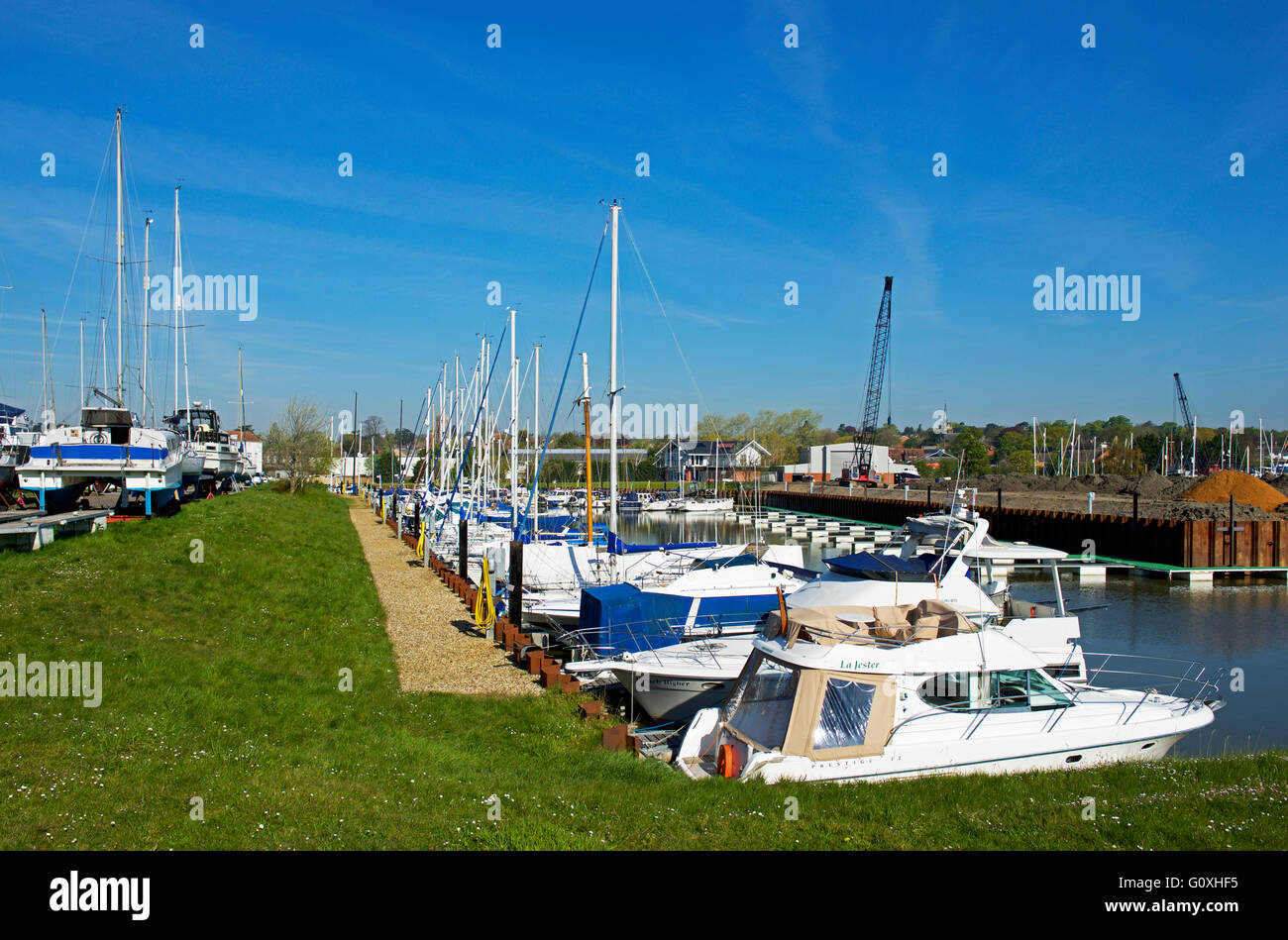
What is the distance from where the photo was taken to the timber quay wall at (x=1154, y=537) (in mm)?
40656

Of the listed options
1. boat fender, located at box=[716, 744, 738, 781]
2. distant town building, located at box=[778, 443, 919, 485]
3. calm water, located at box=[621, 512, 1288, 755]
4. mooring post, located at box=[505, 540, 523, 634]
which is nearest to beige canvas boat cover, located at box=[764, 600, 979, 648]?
boat fender, located at box=[716, 744, 738, 781]

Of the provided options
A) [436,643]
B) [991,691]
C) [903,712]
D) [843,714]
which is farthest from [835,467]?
[843,714]

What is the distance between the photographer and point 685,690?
1555cm

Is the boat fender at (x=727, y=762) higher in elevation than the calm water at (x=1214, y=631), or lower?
higher

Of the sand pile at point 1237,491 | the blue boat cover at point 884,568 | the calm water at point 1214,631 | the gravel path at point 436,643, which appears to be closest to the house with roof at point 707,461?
the sand pile at point 1237,491

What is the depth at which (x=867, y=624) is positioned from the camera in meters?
12.6

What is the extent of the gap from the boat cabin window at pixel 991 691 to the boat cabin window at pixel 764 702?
2069 mm

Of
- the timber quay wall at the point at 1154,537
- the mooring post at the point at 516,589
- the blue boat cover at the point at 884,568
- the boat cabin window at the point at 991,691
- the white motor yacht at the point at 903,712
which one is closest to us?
the white motor yacht at the point at 903,712

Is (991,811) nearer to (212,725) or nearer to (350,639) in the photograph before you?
(212,725)

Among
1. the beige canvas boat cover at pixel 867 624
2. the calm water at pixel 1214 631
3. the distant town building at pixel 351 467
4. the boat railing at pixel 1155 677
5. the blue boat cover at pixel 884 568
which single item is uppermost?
the distant town building at pixel 351 467

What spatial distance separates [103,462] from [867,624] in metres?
21.0

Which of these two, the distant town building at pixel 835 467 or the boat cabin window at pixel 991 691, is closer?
the boat cabin window at pixel 991 691

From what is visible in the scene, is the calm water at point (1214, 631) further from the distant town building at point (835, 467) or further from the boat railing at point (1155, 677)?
the distant town building at point (835, 467)
